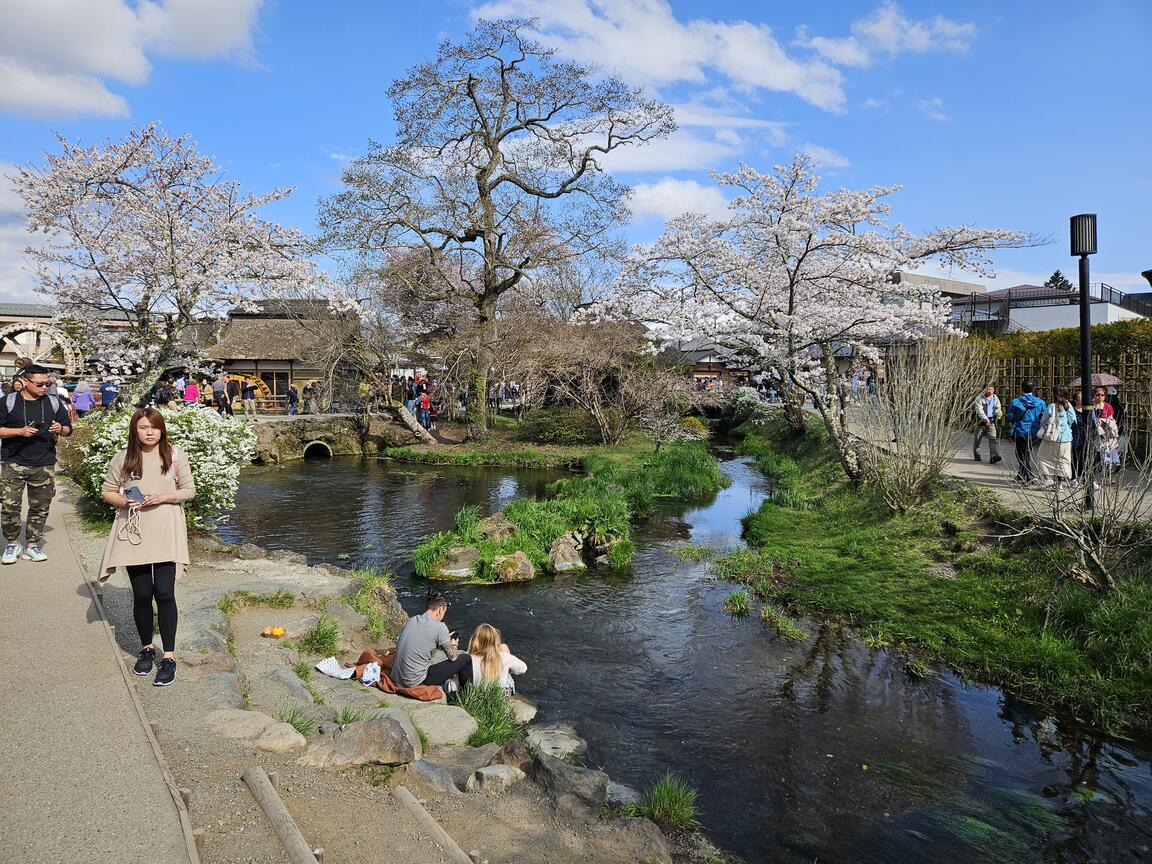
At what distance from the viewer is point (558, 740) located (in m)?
5.84

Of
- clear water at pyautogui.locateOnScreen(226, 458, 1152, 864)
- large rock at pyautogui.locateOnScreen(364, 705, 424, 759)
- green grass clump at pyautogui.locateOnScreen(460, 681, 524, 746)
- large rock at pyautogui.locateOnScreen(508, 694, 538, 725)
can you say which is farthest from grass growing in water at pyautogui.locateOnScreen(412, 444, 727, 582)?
large rock at pyautogui.locateOnScreen(364, 705, 424, 759)

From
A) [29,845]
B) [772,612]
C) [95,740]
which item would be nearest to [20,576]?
[95,740]

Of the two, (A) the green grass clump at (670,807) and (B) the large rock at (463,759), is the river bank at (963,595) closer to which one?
(A) the green grass clump at (670,807)

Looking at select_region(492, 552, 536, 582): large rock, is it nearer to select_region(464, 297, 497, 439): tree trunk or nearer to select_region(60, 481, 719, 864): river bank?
select_region(60, 481, 719, 864): river bank

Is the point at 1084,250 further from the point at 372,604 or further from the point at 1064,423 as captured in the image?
the point at 372,604

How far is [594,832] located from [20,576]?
19.6ft

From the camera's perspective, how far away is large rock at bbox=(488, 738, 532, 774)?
16.2ft

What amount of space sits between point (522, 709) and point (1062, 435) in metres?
8.07

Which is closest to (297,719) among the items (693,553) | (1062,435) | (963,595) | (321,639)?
(321,639)

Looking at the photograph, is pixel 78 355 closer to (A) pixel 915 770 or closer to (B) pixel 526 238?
(B) pixel 526 238

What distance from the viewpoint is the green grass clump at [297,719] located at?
4711mm

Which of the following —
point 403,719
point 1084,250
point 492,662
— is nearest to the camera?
point 403,719

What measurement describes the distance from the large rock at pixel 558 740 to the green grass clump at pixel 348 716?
1.28 meters

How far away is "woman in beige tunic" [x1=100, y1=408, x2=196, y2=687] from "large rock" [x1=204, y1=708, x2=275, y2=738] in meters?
0.63
